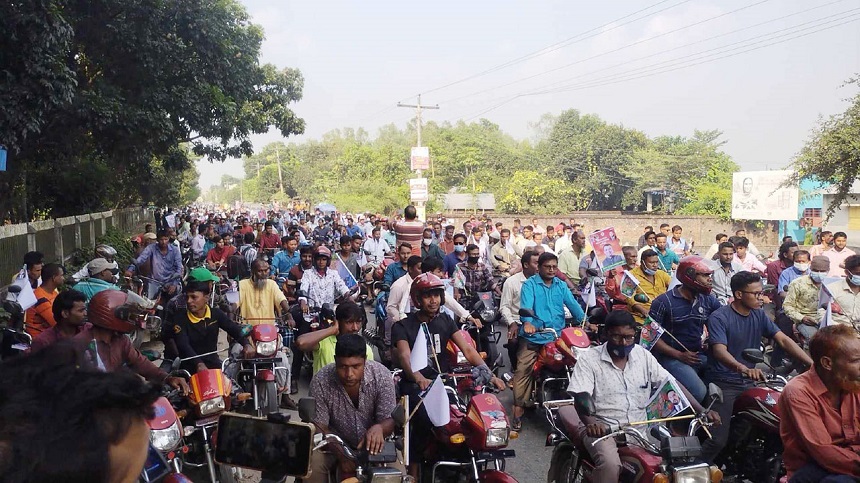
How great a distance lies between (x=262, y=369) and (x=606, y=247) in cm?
631

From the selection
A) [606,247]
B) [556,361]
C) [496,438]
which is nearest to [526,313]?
[556,361]

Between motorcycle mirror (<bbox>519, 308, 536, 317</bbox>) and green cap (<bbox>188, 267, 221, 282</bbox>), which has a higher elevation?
green cap (<bbox>188, 267, 221, 282</bbox>)

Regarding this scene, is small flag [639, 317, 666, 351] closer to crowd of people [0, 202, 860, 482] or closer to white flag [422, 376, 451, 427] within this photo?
crowd of people [0, 202, 860, 482]

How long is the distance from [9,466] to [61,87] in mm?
12687

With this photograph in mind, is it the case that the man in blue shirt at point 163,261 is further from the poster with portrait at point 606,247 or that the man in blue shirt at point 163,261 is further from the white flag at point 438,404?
the white flag at point 438,404

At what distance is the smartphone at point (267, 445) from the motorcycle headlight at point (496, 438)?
77.4 inches

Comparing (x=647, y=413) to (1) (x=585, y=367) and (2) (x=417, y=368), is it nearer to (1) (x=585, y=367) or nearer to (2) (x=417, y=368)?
(1) (x=585, y=367)

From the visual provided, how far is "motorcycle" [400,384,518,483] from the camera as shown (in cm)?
460

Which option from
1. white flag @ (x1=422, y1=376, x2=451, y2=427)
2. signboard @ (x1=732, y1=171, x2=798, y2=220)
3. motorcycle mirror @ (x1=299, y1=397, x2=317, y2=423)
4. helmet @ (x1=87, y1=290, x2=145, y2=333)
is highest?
signboard @ (x1=732, y1=171, x2=798, y2=220)

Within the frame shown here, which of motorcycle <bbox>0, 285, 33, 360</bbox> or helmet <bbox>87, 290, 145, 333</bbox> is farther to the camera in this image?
motorcycle <bbox>0, 285, 33, 360</bbox>

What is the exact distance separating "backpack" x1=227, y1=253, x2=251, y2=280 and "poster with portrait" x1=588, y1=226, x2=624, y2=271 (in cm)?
649

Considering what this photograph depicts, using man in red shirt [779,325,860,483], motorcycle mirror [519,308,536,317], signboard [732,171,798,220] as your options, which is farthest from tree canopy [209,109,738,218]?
man in red shirt [779,325,860,483]

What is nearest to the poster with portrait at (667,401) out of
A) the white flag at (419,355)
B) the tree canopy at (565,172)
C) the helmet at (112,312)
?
the white flag at (419,355)

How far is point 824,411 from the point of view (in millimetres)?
4227
